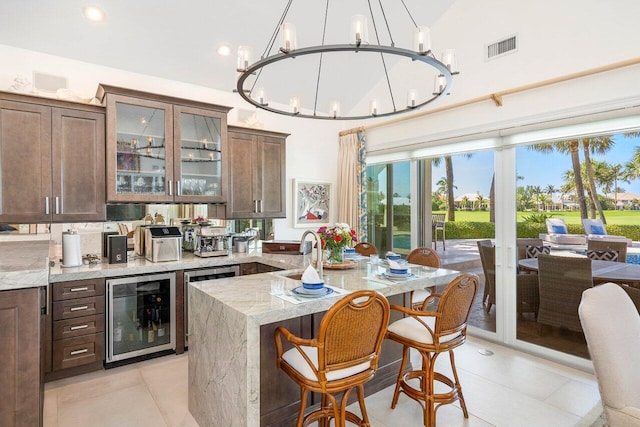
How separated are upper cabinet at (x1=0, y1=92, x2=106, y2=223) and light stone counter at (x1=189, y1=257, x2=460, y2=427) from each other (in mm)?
1762

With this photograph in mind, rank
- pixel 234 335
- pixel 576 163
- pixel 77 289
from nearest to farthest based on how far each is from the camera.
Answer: pixel 234 335 → pixel 77 289 → pixel 576 163

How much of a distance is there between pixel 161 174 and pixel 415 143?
10.0 feet

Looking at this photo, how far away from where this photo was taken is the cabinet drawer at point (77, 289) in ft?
9.98

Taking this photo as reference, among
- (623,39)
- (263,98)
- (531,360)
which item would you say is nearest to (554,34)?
(623,39)

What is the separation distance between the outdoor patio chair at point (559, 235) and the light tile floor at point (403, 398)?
120 cm

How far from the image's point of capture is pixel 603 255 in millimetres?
3338

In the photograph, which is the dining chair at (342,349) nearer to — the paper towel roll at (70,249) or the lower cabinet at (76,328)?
the lower cabinet at (76,328)

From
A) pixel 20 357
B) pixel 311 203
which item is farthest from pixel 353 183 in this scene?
pixel 20 357

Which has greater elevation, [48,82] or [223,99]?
[223,99]

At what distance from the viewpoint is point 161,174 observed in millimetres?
3777

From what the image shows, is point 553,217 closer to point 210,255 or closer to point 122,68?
point 210,255

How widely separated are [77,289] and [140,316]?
63 centimetres

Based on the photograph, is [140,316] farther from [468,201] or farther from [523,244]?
[523,244]

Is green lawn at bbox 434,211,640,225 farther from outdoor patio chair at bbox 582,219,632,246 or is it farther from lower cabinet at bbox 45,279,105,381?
lower cabinet at bbox 45,279,105,381
